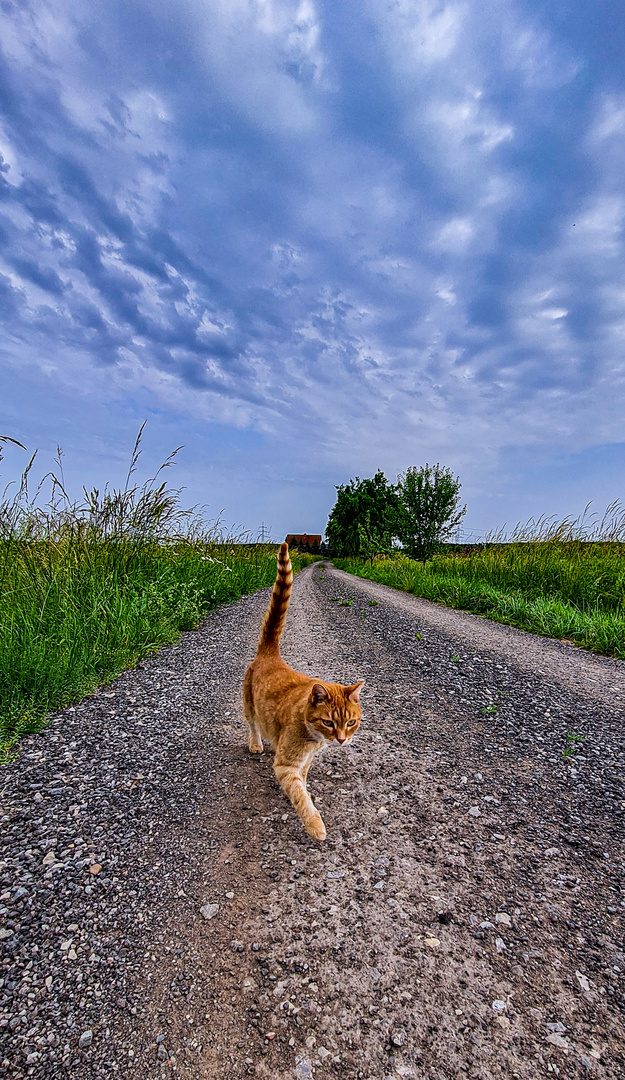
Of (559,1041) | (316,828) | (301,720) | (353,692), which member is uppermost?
(353,692)

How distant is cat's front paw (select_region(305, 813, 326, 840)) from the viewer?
284 cm

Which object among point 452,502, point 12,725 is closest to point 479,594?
point 12,725

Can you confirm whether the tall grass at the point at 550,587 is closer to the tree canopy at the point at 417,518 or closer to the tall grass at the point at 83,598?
the tall grass at the point at 83,598

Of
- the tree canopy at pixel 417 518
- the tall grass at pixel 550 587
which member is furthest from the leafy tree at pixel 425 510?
the tall grass at pixel 550 587

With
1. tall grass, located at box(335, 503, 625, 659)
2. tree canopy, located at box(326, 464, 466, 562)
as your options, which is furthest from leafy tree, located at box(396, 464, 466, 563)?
tall grass, located at box(335, 503, 625, 659)

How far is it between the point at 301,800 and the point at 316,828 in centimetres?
20

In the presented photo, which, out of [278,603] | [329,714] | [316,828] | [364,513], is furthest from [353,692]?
[364,513]

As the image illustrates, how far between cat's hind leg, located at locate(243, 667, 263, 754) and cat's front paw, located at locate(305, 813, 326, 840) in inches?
45.2

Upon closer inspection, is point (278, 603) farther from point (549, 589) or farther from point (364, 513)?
point (364, 513)

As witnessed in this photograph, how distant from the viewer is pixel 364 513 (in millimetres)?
46719

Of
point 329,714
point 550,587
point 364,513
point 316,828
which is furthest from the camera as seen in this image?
point 364,513

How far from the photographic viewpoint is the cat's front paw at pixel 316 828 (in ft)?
9.31

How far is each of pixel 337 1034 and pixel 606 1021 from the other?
1.07m

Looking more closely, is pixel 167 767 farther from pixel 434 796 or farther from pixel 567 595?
pixel 567 595
